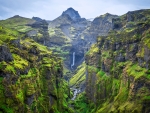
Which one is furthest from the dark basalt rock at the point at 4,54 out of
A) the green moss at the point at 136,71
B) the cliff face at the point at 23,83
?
the green moss at the point at 136,71

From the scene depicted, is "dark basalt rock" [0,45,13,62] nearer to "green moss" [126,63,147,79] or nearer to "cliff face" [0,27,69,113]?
"cliff face" [0,27,69,113]

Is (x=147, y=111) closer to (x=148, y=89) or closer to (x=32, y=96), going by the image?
(x=148, y=89)

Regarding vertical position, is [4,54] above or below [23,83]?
above

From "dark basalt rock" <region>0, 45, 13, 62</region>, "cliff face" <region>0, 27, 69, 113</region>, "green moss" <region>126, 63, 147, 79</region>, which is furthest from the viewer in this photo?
"green moss" <region>126, 63, 147, 79</region>

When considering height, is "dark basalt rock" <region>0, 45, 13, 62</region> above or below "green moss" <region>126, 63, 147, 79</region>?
above

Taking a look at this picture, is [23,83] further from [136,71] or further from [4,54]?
[136,71]

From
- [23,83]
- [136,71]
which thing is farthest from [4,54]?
[136,71]

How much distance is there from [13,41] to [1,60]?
46.3 meters

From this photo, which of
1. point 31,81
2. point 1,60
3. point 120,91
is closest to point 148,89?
point 120,91

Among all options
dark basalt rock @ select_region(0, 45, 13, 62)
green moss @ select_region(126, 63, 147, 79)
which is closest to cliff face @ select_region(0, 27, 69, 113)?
dark basalt rock @ select_region(0, 45, 13, 62)

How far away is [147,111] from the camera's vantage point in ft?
511

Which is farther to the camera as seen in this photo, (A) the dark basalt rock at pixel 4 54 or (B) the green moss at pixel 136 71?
(B) the green moss at pixel 136 71

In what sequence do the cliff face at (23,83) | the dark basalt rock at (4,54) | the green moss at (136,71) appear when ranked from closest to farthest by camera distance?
the cliff face at (23,83), the dark basalt rock at (4,54), the green moss at (136,71)

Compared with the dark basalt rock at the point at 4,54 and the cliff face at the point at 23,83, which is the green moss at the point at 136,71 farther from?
the dark basalt rock at the point at 4,54
